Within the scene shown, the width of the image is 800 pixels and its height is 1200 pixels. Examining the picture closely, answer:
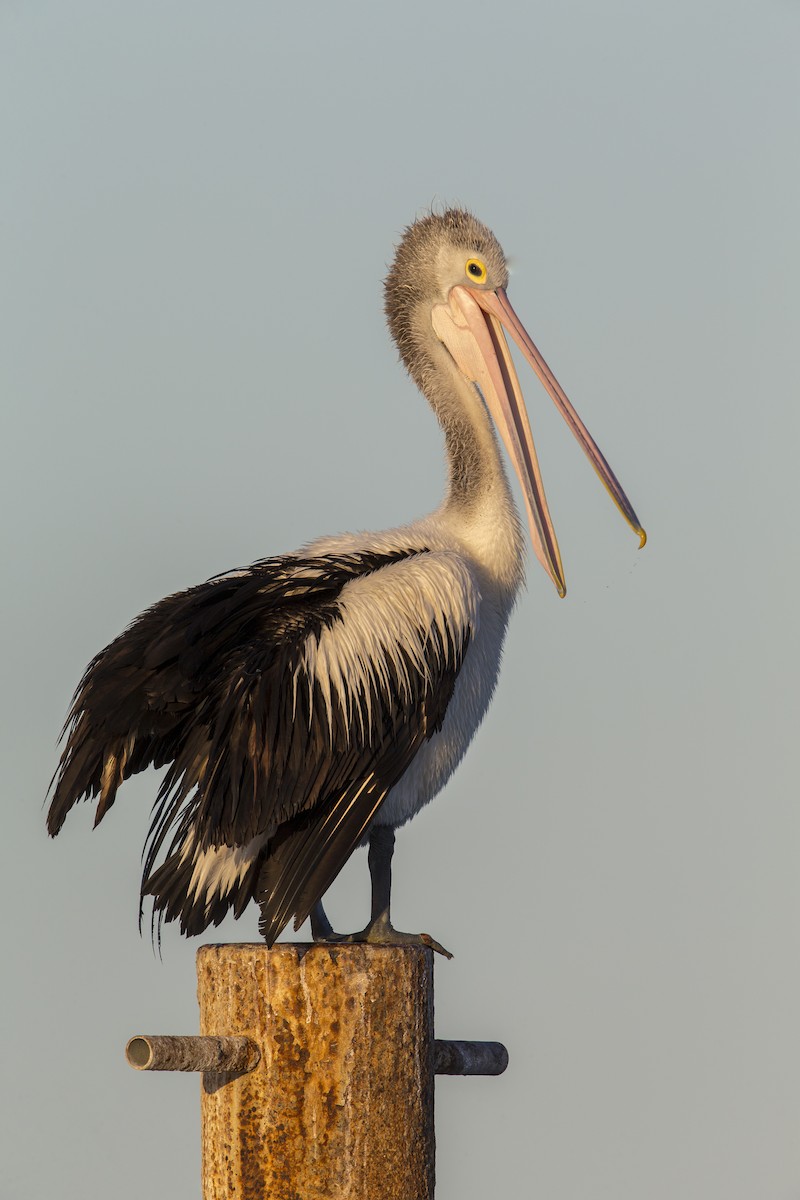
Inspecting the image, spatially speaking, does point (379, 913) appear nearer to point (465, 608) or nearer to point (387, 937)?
point (387, 937)

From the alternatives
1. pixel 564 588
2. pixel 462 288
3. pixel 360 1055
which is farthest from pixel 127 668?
pixel 462 288

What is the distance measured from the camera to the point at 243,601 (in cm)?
523

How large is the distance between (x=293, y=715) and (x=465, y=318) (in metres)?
2.35

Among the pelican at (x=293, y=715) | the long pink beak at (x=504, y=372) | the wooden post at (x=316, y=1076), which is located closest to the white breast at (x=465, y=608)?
the pelican at (x=293, y=715)

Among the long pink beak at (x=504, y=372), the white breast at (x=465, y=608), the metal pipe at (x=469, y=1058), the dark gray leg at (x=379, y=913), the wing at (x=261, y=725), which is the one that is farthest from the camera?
the long pink beak at (x=504, y=372)

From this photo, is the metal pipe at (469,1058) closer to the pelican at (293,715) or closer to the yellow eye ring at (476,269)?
the pelican at (293,715)

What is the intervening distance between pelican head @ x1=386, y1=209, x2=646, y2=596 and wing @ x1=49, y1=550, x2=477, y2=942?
1486mm

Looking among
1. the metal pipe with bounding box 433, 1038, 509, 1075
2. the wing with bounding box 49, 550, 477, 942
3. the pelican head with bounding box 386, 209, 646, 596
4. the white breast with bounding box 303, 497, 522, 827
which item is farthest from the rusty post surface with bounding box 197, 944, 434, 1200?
the pelican head with bounding box 386, 209, 646, 596

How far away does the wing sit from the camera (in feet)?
16.2

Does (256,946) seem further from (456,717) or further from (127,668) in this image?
(456,717)

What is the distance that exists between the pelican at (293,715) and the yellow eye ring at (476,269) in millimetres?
1361

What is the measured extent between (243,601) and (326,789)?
641 mm

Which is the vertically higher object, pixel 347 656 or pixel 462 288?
pixel 462 288

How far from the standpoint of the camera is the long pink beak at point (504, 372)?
21.4 feet
